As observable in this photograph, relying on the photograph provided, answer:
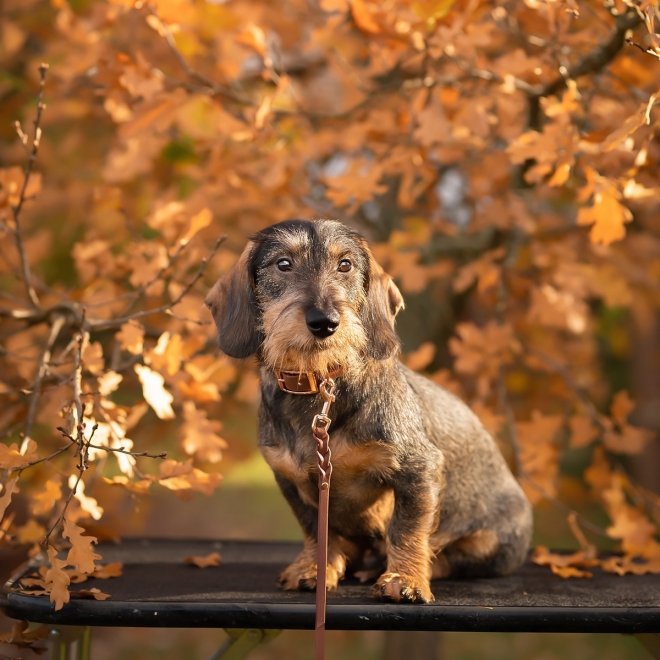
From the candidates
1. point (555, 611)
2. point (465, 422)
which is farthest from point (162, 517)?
point (555, 611)

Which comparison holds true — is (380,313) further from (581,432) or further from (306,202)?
(581,432)

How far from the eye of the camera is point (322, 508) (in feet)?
8.84

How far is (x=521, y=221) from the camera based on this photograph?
4.39m

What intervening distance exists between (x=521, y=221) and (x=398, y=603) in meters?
2.17

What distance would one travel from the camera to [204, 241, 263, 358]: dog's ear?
3.07 m

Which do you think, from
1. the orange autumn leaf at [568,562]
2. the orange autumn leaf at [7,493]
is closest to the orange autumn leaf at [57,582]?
the orange autumn leaf at [7,493]

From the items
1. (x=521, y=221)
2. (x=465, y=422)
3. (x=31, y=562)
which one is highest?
(x=521, y=221)

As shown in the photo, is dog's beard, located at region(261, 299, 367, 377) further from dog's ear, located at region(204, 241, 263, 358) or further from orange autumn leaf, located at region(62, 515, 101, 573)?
orange autumn leaf, located at region(62, 515, 101, 573)

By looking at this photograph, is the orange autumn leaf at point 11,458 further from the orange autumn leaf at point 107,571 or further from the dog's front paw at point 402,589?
the dog's front paw at point 402,589

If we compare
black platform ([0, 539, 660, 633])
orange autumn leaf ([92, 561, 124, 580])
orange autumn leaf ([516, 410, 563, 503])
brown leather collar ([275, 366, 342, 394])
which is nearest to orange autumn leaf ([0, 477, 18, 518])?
black platform ([0, 539, 660, 633])

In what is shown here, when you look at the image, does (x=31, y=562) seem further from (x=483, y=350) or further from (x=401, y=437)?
(x=483, y=350)

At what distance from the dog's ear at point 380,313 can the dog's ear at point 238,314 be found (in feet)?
1.23

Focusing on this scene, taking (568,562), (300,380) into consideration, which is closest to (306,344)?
(300,380)

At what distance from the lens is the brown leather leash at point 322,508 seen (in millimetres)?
2568
